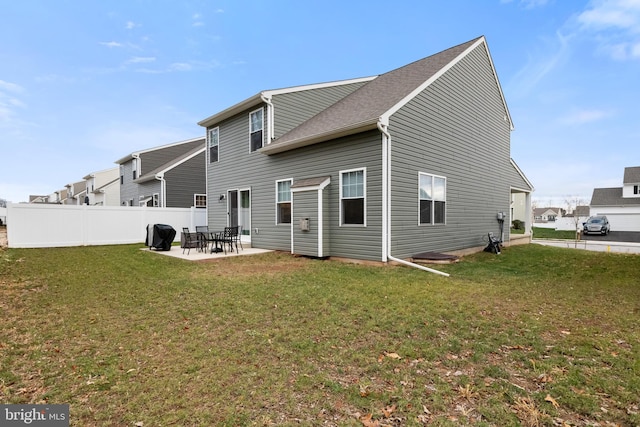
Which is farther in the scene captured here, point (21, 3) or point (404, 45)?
point (404, 45)

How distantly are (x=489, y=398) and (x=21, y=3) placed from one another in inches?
580

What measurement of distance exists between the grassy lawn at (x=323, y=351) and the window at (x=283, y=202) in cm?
465

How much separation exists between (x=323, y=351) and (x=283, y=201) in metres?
8.07

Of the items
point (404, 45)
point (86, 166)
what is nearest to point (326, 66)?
point (404, 45)

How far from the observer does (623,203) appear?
3297 centimetres

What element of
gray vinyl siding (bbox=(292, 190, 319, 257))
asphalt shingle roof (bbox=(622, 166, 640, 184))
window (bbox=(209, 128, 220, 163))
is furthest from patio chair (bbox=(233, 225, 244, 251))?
asphalt shingle roof (bbox=(622, 166, 640, 184))

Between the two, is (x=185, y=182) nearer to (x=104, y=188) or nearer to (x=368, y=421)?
(x=104, y=188)

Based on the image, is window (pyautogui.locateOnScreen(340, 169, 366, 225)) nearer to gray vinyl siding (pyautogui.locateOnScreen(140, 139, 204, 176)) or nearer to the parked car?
gray vinyl siding (pyautogui.locateOnScreen(140, 139, 204, 176))

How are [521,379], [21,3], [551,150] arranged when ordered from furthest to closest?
1. [551,150]
2. [21,3]
3. [521,379]

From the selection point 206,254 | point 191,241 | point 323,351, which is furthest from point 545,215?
point 323,351

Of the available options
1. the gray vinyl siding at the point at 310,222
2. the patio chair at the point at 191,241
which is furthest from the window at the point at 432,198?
the patio chair at the point at 191,241

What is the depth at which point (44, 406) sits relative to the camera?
231cm

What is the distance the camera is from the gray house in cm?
846

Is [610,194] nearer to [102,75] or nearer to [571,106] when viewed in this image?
[571,106]
